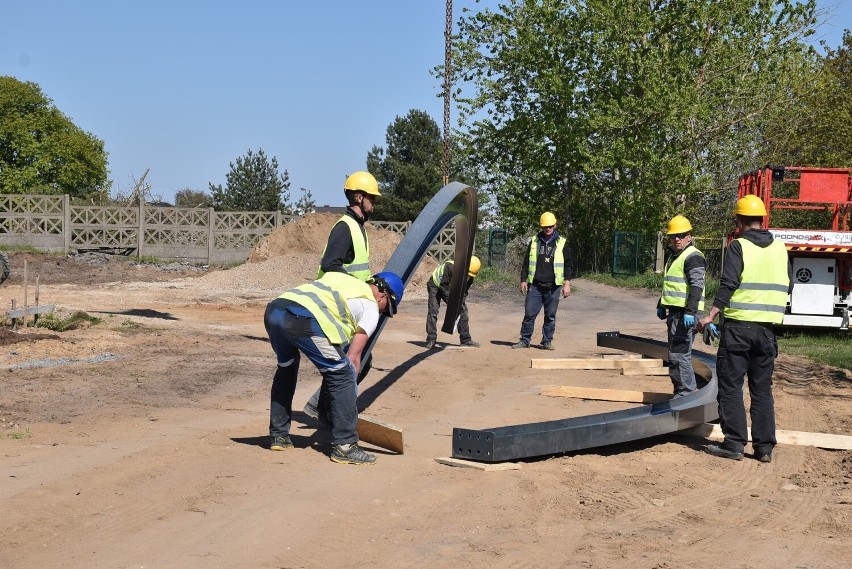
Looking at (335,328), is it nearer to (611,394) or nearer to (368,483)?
(368,483)

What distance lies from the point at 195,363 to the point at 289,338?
5.78 m

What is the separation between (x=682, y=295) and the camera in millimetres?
10523

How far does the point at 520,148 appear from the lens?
138 ft

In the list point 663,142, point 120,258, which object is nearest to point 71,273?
point 120,258

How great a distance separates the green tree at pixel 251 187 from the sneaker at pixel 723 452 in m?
61.4

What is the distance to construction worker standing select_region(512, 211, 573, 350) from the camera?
50.8 feet

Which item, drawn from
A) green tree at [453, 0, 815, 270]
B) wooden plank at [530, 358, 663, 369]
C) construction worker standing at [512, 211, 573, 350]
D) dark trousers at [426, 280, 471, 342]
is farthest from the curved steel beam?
green tree at [453, 0, 815, 270]

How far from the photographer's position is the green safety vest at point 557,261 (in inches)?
606

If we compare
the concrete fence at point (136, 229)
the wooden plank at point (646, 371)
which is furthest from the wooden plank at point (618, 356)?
the concrete fence at point (136, 229)

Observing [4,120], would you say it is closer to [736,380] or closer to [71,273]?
[71,273]

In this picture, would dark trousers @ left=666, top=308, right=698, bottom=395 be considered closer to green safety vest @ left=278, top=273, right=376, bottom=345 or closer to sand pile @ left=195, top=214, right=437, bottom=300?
green safety vest @ left=278, top=273, right=376, bottom=345

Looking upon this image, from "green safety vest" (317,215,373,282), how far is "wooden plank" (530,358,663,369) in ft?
18.6

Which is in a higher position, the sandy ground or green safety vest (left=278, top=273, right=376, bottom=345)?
green safety vest (left=278, top=273, right=376, bottom=345)

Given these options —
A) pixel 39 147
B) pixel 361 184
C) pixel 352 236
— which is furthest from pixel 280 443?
pixel 39 147
